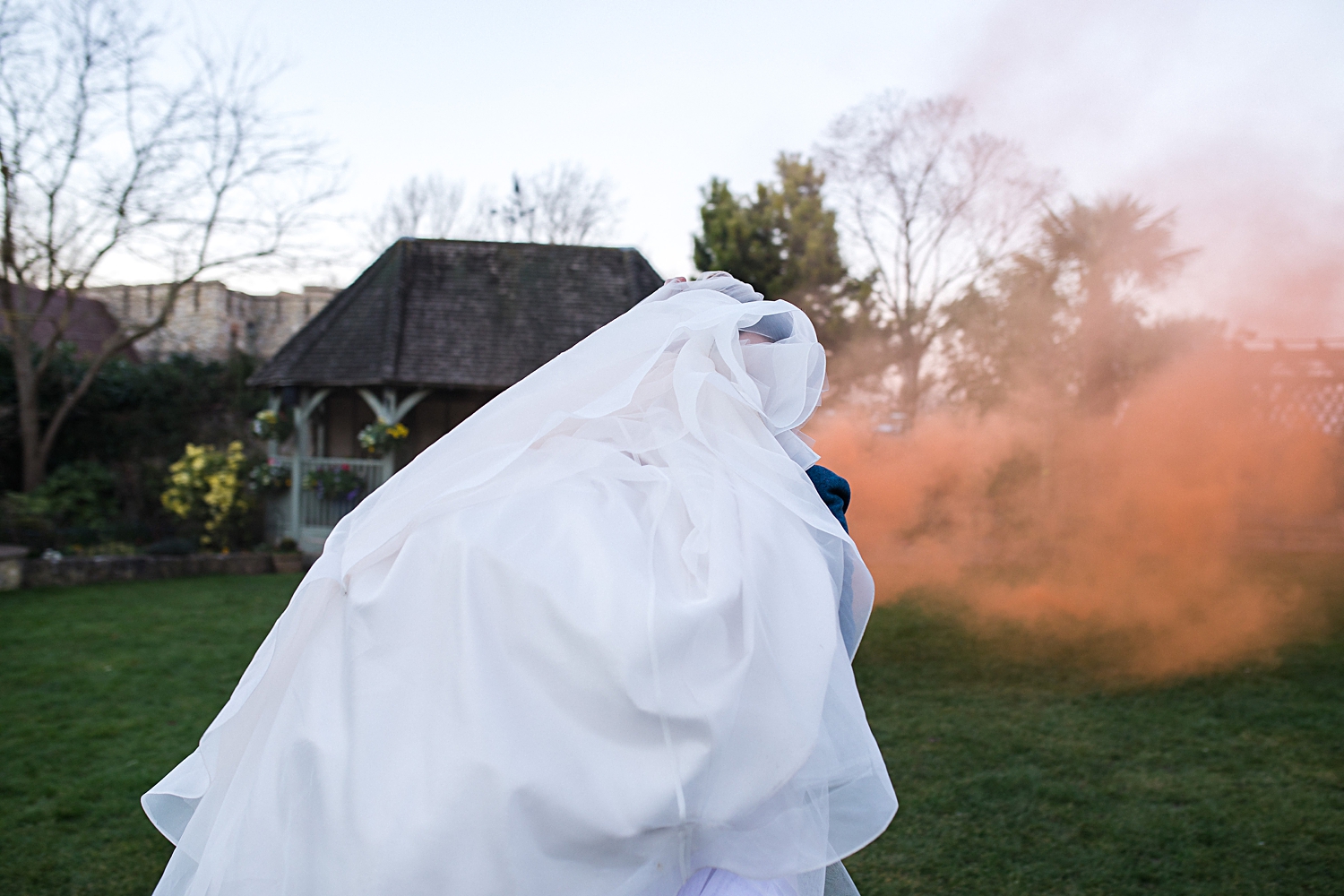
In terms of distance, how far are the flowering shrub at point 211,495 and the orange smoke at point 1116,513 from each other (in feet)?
29.1

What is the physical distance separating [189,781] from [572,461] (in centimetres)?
119

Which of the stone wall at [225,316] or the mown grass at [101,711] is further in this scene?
the stone wall at [225,316]

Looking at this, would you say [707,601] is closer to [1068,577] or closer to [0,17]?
[1068,577]

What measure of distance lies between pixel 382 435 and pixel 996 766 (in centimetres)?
1072

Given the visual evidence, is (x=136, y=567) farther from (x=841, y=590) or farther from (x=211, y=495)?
(x=841, y=590)

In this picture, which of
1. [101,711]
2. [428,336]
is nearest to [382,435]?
[428,336]

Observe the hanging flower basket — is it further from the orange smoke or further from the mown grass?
the orange smoke

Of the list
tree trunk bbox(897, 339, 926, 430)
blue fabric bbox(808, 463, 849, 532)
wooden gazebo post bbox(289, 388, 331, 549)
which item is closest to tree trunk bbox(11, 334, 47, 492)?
wooden gazebo post bbox(289, 388, 331, 549)

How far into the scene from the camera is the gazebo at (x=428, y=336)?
44.0 feet

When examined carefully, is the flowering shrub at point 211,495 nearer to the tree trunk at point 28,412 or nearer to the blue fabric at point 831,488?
the tree trunk at point 28,412

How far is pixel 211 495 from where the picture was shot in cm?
1237

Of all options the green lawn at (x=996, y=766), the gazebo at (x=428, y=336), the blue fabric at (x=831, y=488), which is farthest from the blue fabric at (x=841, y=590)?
the gazebo at (x=428, y=336)

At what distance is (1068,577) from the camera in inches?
295

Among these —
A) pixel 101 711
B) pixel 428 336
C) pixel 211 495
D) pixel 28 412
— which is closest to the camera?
pixel 101 711
